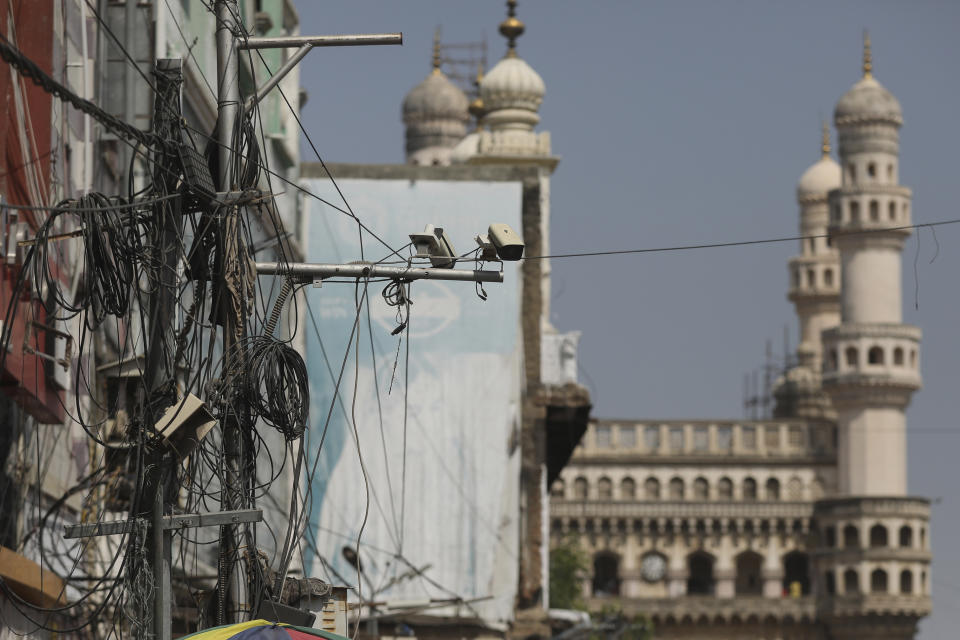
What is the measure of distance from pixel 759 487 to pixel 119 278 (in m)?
84.4

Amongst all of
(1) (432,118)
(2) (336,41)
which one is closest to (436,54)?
(1) (432,118)

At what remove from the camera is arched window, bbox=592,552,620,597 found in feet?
315

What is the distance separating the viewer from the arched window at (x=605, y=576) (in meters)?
96.0

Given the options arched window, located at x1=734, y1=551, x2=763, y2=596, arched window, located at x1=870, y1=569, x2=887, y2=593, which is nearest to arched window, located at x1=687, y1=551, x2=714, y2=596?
arched window, located at x1=734, y1=551, x2=763, y2=596

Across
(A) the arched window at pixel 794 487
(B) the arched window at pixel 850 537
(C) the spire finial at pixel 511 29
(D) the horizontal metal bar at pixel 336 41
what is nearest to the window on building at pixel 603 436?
(A) the arched window at pixel 794 487

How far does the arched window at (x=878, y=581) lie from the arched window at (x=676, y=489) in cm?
949

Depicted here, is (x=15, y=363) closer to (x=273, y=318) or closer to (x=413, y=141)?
(x=273, y=318)

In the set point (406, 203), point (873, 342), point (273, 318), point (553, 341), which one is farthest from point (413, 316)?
point (873, 342)

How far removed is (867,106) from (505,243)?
276ft

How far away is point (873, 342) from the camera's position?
294 feet

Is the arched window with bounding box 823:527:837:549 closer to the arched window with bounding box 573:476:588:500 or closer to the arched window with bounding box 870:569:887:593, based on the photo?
the arched window with bounding box 870:569:887:593

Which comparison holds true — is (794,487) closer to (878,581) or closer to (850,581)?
(850,581)

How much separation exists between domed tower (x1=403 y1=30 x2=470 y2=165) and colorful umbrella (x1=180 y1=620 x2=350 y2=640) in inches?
3479

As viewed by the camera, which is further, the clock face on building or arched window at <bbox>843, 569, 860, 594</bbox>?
the clock face on building
